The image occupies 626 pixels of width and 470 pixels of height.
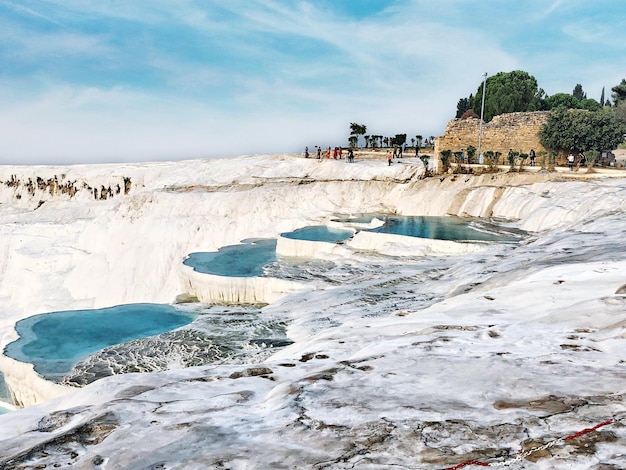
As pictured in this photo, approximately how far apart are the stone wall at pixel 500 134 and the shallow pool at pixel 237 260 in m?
11.3

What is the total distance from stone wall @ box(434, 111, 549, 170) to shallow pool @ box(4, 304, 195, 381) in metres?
17.0

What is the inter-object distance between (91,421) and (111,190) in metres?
36.7

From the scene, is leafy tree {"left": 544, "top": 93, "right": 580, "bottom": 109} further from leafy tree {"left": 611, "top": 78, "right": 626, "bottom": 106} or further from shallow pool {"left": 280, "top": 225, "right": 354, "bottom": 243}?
shallow pool {"left": 280, "top": 225, "right": 354, "bottom": 243}

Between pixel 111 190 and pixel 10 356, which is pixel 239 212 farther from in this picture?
pixel 111 190

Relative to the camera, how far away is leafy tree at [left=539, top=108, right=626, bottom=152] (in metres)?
22.2

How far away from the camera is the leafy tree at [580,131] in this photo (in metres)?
22.2

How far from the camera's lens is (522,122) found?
959 inches

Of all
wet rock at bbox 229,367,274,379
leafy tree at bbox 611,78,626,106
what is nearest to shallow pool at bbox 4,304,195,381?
wet rock at bbox 229,367,274,379

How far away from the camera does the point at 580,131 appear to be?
72.9ft

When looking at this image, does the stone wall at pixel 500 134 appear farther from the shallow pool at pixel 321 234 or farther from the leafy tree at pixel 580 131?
the shallow pool at pixel 321 234

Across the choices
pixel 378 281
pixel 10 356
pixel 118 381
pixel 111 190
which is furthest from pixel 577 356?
pixel 111 190

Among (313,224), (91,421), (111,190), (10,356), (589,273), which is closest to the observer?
(91,421)

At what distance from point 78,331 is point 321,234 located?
8.42 meters

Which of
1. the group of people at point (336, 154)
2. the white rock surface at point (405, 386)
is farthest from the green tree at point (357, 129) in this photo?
the white rock surface at point (405, 386)
